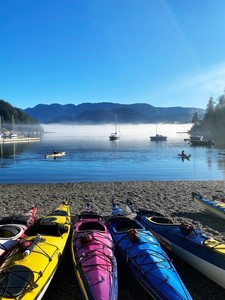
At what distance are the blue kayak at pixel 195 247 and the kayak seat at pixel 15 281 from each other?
5.01 m

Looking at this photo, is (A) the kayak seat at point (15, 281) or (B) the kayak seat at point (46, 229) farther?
(B) the kayak seat at point (46, 229)

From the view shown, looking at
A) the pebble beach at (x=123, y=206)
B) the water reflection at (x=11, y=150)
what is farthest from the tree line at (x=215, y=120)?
the pebble beach at (x=123, y=206)

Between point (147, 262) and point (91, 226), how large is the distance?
329 cm

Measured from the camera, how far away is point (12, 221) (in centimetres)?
1217

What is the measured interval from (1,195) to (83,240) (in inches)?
630

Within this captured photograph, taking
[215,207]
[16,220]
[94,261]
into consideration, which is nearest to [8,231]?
[16,220]

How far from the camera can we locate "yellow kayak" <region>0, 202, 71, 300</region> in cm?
683

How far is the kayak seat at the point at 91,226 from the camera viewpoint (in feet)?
35.9

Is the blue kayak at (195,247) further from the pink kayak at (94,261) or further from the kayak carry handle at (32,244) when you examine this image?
the kayak carry handle at (32,244)

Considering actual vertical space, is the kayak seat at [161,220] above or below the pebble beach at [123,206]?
above

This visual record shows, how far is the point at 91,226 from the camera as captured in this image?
11.1 meters

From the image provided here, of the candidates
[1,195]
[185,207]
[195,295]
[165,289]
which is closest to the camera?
[165,289]

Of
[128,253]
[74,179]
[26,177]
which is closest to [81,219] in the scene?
[128,253]

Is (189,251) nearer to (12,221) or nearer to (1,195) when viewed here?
(12,221)
